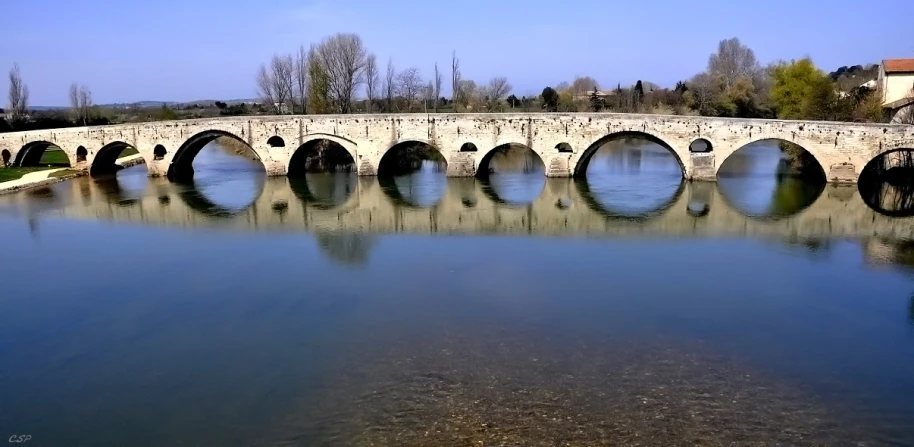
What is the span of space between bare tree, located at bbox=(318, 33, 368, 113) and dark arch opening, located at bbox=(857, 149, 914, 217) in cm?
2618

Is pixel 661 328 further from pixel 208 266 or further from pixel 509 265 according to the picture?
pixel 208 266

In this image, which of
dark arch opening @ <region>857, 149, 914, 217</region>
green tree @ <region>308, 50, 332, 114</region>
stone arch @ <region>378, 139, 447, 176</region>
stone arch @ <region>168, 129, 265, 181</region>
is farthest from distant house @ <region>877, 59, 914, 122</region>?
stone arch @ <region>168, 129, 265, 181</region>

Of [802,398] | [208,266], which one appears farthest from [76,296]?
[802,398]

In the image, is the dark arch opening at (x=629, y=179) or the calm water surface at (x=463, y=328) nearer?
the calm water surface at (x=463, y=328)

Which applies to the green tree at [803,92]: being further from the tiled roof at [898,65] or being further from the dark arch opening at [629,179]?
the dark arch opening at [629,179]

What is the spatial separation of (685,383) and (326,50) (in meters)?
34.7

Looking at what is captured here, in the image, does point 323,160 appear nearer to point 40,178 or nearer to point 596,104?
point 40,178

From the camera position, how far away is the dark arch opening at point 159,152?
28516 millimetres

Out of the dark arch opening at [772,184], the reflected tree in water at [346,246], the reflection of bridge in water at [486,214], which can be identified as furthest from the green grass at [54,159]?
the dark arch opening at [772,184]

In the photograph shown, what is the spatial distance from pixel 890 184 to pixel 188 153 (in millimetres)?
28694

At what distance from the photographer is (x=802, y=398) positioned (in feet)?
24.8

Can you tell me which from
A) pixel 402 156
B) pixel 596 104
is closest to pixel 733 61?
pixel 596 104

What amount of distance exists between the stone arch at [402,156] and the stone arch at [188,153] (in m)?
5.21

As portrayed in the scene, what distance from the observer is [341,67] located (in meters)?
38.3
